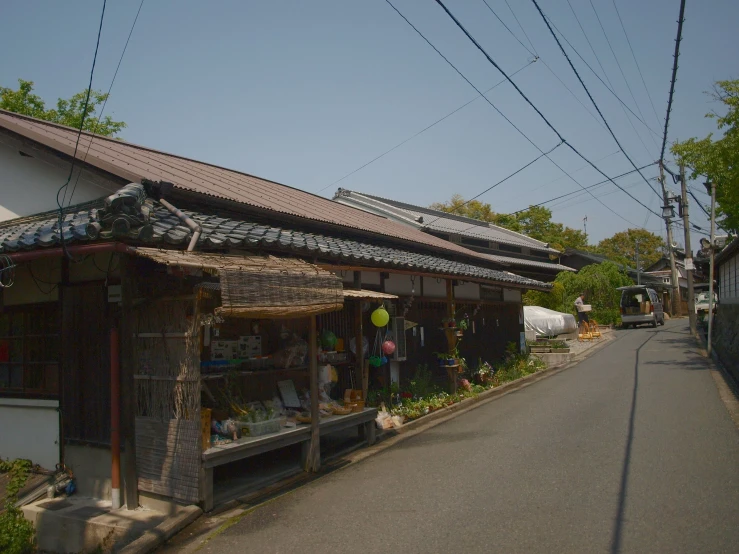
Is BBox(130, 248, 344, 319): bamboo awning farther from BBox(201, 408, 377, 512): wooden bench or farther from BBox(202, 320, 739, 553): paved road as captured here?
BBox(202, 320, 739, 553): paved road

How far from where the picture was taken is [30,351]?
8.13 metres

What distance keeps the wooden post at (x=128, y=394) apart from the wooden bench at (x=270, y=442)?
2.99ft

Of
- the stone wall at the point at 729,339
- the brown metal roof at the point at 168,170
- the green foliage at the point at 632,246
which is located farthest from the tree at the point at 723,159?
the green foliage at the point at 632,246

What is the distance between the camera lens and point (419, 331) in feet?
45.6

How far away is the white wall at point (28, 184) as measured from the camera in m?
8.48

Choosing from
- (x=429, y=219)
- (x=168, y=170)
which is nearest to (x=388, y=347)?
(x=168, y=170)

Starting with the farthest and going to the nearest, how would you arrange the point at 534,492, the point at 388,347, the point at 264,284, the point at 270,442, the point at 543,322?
the point at 543,322, the point at 388,347, the point at 270,442, the point at 534,492, the point at 264,284

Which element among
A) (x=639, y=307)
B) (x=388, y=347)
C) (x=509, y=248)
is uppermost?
(x=509, y=248)

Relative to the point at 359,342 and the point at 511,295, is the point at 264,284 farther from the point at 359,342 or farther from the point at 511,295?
the point at 511,295

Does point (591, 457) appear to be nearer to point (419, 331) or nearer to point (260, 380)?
point (260, 380)

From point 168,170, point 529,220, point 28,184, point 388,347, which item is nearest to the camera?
point 28,184

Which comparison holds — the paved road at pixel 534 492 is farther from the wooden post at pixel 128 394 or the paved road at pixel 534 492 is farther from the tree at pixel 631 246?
the tree at pixel 631 246

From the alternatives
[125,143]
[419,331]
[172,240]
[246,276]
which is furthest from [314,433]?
[125,143]

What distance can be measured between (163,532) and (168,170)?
6.44 meters
